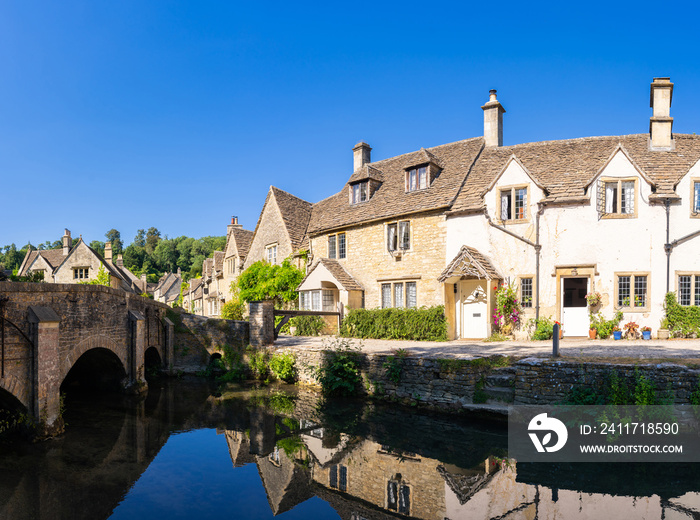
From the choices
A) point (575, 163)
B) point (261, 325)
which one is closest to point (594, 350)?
point (575, 163)

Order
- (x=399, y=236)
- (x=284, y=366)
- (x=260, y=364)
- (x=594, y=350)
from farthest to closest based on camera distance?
(x=399, y=236) < (x=260, y=364) < (x=284, y=366) < (x=594, y=350)

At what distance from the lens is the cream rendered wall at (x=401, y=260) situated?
20906mm

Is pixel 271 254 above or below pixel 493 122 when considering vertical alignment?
below

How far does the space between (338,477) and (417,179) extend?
57.5ft

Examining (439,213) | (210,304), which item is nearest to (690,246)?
(439,213)

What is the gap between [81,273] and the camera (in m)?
41.7

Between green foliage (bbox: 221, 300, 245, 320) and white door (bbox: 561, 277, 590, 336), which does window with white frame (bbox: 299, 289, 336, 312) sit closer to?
green foliage (bbox: 221, 300, 245, 320)

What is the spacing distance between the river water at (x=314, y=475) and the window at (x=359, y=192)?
1560 centimetres

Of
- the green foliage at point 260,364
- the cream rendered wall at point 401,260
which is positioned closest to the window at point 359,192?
the cream rendered wall at point 401,260

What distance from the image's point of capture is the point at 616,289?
17.7 metres

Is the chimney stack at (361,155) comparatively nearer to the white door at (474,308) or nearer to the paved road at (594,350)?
the white door at (474,308)

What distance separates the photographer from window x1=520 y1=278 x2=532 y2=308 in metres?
18.8

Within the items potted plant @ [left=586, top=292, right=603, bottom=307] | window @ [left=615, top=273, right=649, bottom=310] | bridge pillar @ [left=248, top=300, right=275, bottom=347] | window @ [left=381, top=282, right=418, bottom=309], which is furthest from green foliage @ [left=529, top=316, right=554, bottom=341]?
bridge pillar @ [left=248, top=300, right=275, bottom=347]

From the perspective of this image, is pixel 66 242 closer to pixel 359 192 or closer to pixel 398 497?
pixel 359 192
